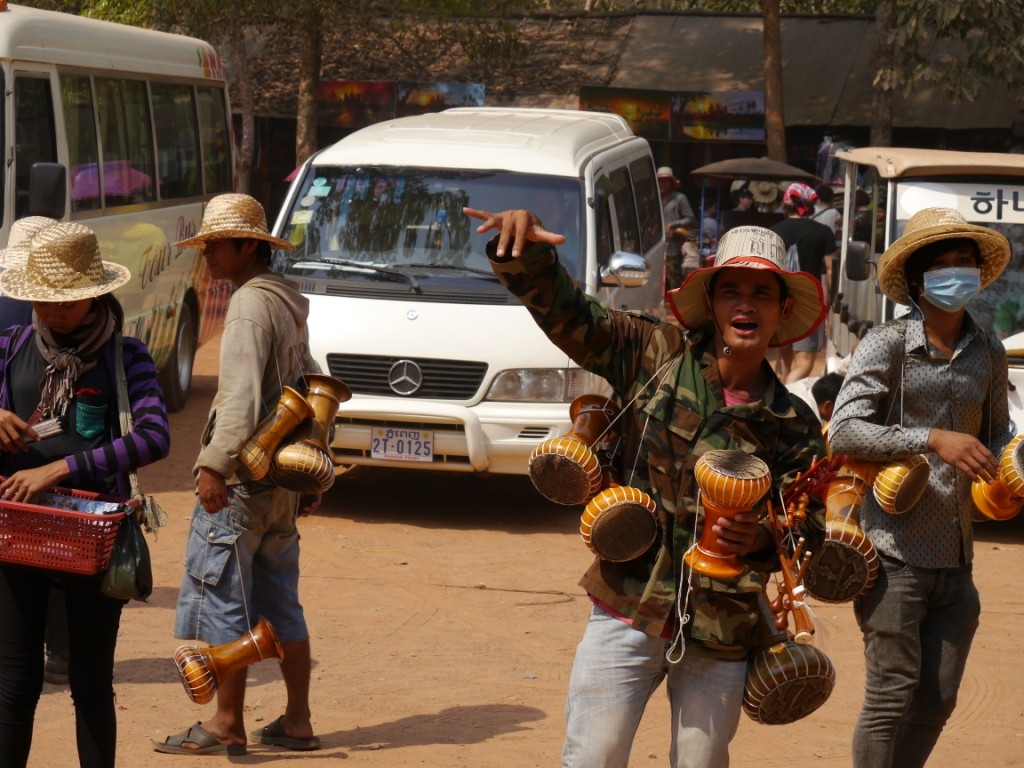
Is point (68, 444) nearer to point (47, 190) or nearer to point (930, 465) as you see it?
point (930, 465)

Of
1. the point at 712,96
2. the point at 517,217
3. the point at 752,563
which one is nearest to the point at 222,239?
the point at 517,217

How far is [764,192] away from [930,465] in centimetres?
1731

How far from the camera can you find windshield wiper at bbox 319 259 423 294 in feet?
29.0

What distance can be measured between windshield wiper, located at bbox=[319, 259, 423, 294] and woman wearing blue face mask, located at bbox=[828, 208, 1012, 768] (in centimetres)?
494

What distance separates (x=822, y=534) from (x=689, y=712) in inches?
20.3

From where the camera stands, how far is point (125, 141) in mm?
11070

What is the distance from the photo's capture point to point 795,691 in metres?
3.29

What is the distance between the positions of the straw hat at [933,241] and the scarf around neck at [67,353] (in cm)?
221

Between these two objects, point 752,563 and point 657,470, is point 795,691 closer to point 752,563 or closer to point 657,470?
point 752,563

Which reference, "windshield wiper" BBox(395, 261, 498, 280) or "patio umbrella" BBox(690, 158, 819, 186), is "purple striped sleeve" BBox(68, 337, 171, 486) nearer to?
"windshield wiper" BBox(395, 261, 498, 280)

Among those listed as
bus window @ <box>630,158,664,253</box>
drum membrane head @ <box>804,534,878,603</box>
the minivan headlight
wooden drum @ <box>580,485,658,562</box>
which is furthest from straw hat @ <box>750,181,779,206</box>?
wooden drum @ <box>580,485,658,562</box>

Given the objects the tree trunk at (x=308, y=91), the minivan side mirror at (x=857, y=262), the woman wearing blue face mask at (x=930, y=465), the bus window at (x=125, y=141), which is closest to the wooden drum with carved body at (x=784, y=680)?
the woman wearing blue face mask at (x=930, y=465)

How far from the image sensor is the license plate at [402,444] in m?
8.52

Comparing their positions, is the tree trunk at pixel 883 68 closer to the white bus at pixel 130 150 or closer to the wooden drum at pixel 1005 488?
the white bus at pixel 130 150
